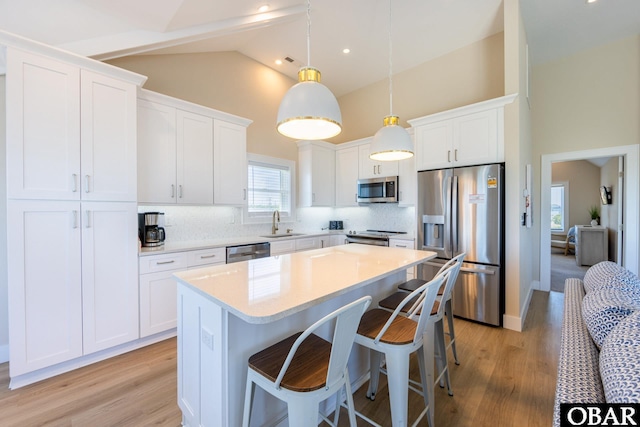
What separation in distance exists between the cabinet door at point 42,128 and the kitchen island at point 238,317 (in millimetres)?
1539

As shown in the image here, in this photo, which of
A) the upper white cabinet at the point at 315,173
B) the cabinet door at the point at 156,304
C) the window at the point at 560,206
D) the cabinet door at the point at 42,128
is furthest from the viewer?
the window at the point at 560,206

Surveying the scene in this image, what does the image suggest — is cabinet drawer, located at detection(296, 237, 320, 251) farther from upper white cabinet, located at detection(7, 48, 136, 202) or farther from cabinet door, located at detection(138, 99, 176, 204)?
upper white cabinet, located at detection(7, 48, 136, 202)

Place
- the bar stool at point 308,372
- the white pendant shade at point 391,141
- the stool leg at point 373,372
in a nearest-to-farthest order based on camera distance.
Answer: the bar stool at point 308,372, the stool leg at point 373,372, the white pendant shade at point 391,141

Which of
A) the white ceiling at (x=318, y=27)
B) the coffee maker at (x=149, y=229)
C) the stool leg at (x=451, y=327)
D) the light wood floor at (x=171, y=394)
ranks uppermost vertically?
the white ceiling at (x=318, y=27)

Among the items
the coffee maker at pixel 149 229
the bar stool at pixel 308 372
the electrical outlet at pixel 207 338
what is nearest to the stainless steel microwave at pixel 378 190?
the coffee maker at pixel 149 229

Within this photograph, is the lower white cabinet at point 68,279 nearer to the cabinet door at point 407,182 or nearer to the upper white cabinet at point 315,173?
the upper white cabinet at point 315,173

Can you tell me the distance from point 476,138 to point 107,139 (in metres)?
3.86

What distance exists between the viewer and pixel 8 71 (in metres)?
1.96

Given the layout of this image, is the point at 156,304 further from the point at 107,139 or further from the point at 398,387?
the point at 398,387

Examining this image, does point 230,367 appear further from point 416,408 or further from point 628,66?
point 628,66

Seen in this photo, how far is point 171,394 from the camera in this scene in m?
1.97

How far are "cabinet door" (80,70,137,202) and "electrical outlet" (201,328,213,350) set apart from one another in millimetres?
1812

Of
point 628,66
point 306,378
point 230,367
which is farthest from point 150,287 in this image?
point 628,66

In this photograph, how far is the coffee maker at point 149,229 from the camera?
9.52 ft
